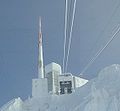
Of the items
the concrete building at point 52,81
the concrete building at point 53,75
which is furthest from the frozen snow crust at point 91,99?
the concrete building at point 53,75

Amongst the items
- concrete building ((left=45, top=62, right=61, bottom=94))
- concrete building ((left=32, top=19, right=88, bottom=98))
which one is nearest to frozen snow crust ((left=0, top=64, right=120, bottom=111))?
concrete building ((left=32, top=19, right=88, bottom=98))

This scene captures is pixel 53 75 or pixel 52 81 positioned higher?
pixel 53 75

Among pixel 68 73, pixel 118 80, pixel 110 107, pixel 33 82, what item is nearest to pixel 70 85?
pixel 68 73

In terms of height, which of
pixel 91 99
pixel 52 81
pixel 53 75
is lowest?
pixel 91 99

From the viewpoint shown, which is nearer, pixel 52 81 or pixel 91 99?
pixel 91 99

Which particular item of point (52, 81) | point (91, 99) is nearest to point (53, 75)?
point (52, 81)

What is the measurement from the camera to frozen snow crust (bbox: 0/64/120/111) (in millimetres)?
87250

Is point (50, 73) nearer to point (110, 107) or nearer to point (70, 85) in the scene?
point (70, 85)

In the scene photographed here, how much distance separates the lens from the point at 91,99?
9056 centimetres

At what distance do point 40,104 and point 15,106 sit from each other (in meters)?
8.11

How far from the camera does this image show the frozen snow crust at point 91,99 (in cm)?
8725

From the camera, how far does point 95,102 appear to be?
88.2 m

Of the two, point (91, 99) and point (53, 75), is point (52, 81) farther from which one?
point (91, 99)

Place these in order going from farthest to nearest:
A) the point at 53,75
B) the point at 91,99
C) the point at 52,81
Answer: the point at 53,75, the point at 52,81, the point at 91,99
